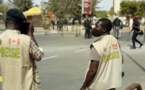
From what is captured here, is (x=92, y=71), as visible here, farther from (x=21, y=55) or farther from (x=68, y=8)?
(x=68, y=8)

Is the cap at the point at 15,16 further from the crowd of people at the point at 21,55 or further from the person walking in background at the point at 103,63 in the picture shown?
the person walking in background at the point at 103,63

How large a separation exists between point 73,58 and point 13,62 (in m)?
11.8

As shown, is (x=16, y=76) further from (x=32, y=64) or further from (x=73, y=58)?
(x=73, y=58)

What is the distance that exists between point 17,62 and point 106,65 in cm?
115

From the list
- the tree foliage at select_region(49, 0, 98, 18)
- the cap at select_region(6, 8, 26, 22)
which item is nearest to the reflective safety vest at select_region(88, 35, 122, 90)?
the cap at select_region(6, 8, 26, 22)

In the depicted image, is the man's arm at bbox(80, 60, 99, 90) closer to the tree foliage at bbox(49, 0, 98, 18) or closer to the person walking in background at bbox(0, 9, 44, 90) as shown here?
the person walking in background at bbox(0, 9, 44, 90)

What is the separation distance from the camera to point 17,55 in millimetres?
4383

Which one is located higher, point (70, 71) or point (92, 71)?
point (92, 71)

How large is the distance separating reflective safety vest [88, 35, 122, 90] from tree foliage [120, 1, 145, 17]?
75.6 m

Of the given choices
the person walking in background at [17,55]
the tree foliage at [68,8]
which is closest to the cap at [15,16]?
the person walking in background at [17,55]

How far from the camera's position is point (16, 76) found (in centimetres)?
444

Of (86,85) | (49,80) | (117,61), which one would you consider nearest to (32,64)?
(86,85)

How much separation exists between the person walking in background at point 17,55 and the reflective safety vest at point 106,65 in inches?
31.2

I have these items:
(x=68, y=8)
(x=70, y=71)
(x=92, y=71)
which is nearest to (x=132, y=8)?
(x=68, y=8)
